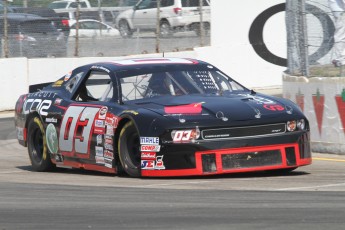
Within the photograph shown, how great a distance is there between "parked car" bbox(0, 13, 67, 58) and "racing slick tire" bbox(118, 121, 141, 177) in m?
11.1

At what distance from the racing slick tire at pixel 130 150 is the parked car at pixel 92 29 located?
12.2 m

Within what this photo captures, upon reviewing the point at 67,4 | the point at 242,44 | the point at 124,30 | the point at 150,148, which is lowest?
the point at 150,148

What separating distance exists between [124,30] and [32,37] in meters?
2.80

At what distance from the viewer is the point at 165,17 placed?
23.3 m

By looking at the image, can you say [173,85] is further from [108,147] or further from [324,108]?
[324,108]

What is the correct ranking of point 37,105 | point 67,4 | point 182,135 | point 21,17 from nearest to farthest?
point 182,135 → point 37,105 → point 21,17 → point 67,4

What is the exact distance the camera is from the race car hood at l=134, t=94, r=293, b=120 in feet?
29.8

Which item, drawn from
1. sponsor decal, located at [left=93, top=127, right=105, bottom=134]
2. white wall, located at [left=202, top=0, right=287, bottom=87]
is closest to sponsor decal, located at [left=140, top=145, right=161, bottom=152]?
sponsor decal, located at [left=93, top=127, right=105, bottom=134]

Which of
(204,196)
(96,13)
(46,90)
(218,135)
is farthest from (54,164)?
(96,13)

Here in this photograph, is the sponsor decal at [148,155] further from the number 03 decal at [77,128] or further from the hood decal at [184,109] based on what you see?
the number 03 decal at [77,128]

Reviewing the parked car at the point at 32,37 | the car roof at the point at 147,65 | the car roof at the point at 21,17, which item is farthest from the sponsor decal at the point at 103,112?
the car roof at the point at 21,17

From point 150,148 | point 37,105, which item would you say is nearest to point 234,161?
point 150,148

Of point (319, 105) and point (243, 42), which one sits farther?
point (243, 42)

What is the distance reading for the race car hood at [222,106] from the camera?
9.09 m
